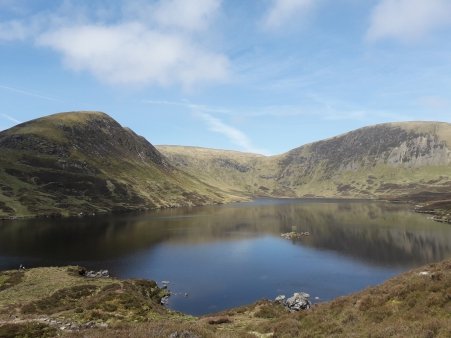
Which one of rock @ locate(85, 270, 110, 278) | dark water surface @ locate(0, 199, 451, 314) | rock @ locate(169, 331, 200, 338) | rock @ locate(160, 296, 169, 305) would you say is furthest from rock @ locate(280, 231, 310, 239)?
rock @ locate(169, 331, 200, 338)

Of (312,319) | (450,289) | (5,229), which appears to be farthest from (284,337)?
(5,229)

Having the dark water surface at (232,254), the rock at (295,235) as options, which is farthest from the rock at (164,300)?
the rock at (295,235)

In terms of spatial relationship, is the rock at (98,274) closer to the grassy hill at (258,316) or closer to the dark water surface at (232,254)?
the dark water surface at (232,254)

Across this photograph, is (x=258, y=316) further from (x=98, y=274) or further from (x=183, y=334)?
(x=98, y=274)

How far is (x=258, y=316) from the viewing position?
144 feet

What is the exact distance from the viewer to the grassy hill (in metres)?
22.7

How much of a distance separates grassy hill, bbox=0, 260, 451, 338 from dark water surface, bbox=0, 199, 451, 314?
69.2 feet

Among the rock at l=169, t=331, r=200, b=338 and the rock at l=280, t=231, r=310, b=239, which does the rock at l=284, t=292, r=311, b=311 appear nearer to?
the rock at l=169, t=331, r=200, b=338

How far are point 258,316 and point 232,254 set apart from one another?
82.5 meters

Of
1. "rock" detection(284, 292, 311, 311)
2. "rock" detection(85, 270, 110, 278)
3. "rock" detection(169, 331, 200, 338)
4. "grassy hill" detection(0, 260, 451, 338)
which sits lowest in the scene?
"rock" detection(85, 270, 110, 278)

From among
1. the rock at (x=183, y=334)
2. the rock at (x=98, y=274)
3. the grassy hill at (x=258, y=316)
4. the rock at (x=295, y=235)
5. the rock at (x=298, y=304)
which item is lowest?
the rock at (x=295, y=235)

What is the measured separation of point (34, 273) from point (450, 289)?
8003 cm

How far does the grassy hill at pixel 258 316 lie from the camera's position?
22.7 metres

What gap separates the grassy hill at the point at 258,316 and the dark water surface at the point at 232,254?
21.1m
